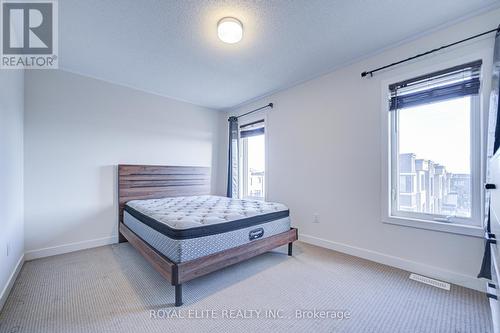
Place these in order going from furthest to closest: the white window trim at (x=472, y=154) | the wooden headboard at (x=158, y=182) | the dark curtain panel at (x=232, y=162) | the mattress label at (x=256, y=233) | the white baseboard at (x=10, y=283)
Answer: the dark curtain panel at (x=232, y=162)
the wooden headboard at (x=158, y=182)
the mattress label at (x=256, y=233)
the white window trim at (x=472, y=154)
the white baseboard at (x=10, y=283)

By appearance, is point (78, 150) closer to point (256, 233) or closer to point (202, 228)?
point (202, 228)

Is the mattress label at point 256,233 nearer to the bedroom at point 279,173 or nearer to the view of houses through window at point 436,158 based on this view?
the bedroom at point 279,173

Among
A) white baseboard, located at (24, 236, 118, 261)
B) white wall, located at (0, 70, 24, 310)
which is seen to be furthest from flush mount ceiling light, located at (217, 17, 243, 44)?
white baseboard, located at (24, 236, 118, 261)

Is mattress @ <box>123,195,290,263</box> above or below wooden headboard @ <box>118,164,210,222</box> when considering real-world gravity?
A: below

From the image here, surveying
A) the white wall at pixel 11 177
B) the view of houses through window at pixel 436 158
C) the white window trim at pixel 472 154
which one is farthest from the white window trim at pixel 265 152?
the white wall at pixel 11 177

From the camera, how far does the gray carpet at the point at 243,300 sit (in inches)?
60.8

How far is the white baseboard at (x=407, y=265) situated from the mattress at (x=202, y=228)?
74 centimetres

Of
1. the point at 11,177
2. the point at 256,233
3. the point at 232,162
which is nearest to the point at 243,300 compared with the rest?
the point at 256,233

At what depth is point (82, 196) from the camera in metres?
3.10

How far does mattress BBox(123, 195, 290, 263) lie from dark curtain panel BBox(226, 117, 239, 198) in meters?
1.78

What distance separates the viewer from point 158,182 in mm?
3781

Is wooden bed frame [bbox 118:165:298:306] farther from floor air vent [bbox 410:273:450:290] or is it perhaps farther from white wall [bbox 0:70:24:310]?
floor air vent [bbox 410:273:450:290]

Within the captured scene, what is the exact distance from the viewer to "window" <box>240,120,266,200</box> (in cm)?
425

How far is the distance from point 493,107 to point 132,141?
4.37 metres
